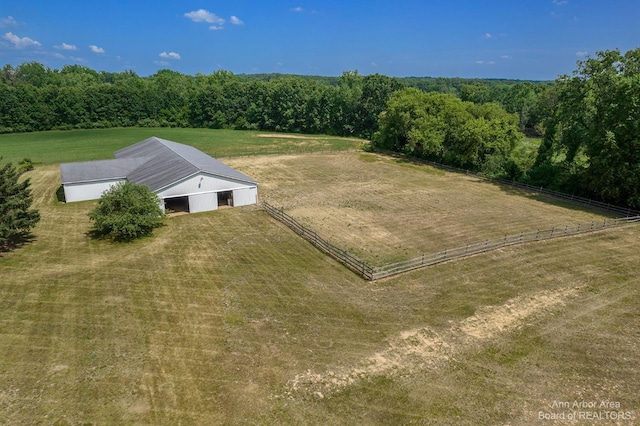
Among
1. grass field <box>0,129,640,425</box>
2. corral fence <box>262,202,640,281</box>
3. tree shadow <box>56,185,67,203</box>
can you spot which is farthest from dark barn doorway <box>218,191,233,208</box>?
tree shadow <box>56,185,67,203</box>

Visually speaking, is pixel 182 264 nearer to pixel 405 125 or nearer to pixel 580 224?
pixel 580 224

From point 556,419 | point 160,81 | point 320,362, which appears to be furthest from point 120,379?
point 160,81

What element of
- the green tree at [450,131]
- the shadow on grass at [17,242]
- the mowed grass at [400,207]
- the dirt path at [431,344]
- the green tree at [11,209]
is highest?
the green tree at [450,131]

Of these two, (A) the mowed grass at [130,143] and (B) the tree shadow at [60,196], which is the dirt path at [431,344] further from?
(A) the mowed grass at [130,143]

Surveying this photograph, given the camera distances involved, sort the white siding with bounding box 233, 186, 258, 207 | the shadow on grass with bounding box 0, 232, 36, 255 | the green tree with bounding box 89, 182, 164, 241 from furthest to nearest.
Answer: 1. the white siding with bounding box 233, 186, 258, 207
2. the green tree with bounding box 89, 182, 164, 241
3. the shadow on grass with bounding box 0, 232, 36, 255

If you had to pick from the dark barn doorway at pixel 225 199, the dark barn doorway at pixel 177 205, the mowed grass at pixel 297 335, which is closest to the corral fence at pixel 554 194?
the mowed grass at pixel 297 335

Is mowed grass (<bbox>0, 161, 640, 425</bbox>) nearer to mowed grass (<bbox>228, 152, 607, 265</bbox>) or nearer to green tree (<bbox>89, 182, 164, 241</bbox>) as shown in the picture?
green tree (<bbox>89, 182, 164, 241</bbox>)
